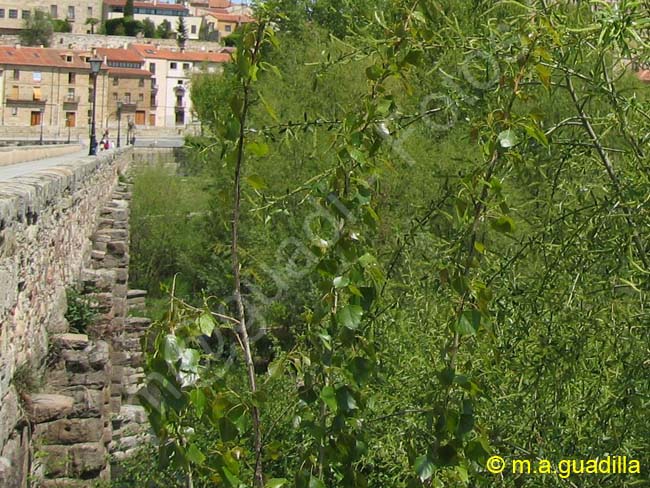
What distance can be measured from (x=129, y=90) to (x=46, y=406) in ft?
232

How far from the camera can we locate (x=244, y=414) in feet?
8.62

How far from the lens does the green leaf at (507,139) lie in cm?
243

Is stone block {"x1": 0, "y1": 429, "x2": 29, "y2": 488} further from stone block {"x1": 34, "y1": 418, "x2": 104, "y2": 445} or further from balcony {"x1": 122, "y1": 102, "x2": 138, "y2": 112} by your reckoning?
balcony {"x1": 122, "y1": 102, "x2": 138, "y2": 112}

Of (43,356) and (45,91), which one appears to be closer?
(43,356)

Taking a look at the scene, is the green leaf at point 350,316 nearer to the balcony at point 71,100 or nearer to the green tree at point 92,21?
the balcony at point 71,100

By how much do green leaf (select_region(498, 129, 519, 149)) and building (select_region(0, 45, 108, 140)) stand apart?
60613mm

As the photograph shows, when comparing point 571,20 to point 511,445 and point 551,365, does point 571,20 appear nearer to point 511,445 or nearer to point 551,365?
point 551,365

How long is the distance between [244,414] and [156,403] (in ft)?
0.82

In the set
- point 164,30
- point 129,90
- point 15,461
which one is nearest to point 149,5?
point 164,30

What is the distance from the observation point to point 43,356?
22.8ft

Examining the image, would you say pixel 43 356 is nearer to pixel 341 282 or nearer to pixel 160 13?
pixel 341 282

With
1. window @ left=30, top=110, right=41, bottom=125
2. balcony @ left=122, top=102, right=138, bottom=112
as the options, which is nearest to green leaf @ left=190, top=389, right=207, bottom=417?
window @ left=30, top=110, right=41, bottom=125

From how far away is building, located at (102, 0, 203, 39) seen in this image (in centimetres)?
11319

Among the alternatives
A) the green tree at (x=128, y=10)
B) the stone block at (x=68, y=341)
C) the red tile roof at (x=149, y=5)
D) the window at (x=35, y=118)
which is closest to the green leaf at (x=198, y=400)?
the stone block at (x=68, y=341)
